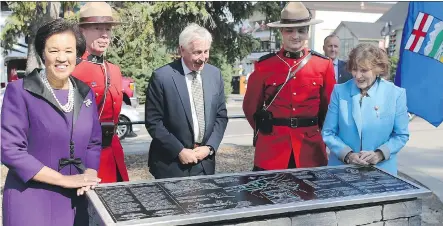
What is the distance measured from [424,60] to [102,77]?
2.96 m

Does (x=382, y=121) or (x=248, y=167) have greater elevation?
(x=382, y=121)

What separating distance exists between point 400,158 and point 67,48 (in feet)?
23.5

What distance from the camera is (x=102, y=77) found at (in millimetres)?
3428

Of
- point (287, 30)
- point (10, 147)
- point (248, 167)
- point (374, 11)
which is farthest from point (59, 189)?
point (374, 11)

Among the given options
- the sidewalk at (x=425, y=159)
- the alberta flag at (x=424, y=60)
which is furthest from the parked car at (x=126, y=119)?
the alberta flag at (x=424, y=60)

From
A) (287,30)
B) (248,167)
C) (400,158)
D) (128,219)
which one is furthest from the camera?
(400,158)

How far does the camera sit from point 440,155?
8688mm

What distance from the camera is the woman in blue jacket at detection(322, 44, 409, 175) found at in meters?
3.20

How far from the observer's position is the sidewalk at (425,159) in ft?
21.5

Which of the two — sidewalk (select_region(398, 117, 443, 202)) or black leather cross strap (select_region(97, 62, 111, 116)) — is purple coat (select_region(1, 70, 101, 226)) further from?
sidewalk (select_region(398, 117, 443, 202))

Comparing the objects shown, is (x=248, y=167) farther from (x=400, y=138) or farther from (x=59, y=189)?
(x=59, y=189)

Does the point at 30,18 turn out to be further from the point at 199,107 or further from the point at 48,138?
the point at 48,138

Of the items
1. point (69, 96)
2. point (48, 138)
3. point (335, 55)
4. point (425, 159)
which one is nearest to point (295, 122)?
point (69, 96)

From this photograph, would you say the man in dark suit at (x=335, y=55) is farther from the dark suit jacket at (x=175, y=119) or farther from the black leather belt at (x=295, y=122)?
the dark suit jacket at (x=175, y=119)
